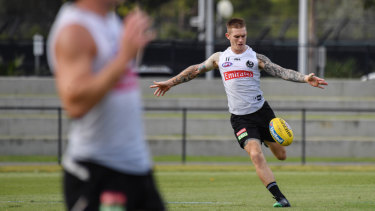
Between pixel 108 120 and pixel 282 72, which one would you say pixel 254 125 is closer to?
pixel 282 72

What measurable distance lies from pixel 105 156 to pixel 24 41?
72.4 ft

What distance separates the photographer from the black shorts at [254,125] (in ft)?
30.7

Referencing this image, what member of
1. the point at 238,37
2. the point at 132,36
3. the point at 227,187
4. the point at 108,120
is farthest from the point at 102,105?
the point at 227,187

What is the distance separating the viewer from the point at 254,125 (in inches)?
372

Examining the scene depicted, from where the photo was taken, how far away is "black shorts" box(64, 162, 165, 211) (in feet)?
12.5

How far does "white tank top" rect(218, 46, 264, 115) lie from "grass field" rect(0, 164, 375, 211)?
1276 mm

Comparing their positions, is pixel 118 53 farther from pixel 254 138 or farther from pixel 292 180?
pixel 292 180

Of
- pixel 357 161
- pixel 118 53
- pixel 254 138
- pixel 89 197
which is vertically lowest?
pixel 357 161

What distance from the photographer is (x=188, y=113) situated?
70.9 ft

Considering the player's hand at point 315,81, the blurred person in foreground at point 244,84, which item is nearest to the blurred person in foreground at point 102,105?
the player's hand at point 315,81

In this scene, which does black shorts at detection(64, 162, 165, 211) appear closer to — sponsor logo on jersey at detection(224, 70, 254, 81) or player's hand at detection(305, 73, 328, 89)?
player's hand at detection(305, 73, 328, 89)

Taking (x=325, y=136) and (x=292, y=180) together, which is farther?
(x=325, y=136)

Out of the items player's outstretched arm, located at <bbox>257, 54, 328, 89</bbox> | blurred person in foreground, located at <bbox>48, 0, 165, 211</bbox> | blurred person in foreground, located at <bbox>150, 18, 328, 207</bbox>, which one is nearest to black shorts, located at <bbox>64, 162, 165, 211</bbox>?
blurred person in foreground, located at <bbox>48, 0, 165, 211</bbox>

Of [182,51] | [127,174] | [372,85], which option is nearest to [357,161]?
[372,85]
